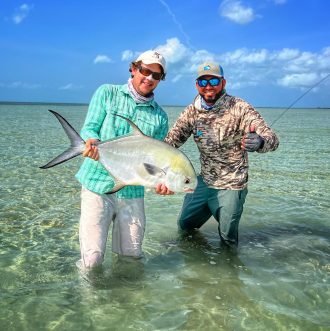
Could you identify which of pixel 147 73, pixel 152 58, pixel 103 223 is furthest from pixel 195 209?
pixel 152 58

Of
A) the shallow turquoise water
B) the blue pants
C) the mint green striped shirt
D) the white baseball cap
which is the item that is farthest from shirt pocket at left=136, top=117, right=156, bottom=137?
the shallow turquoise water

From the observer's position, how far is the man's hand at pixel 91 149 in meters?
3.79

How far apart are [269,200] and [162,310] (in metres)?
4.97

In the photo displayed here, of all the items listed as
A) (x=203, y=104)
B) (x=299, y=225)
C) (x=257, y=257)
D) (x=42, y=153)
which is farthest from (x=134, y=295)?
(x=42, y=153)

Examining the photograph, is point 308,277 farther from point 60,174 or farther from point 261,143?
point 60,174

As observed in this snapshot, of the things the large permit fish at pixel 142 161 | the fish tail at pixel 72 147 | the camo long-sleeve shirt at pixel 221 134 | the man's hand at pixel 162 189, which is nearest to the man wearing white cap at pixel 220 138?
the camo long-sleeve shirt at pixel 221 134

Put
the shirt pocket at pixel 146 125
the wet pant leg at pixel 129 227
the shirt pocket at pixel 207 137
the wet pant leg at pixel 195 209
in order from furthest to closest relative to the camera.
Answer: the wet pant leg at pixel 195 209 < the shirt pocket at pixel 207 137 < the wet pant leg at pixel 129 227 < the shirt pocket at pixel 146 125

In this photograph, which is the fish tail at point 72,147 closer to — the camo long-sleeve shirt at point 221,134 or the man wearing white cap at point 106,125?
the man wearing white cap at point 106,125

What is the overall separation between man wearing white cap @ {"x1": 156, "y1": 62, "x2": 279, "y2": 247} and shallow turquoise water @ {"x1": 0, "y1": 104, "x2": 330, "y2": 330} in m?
0.65

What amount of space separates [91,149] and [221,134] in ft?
6.27

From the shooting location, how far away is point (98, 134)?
13.9 feet

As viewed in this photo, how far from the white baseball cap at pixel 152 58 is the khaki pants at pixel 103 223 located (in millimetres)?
1392

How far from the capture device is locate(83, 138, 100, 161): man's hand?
3794 millimetres

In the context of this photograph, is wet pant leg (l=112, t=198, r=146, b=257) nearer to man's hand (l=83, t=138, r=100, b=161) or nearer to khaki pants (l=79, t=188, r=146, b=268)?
khaki pants (l=79, t=188, r=146, b=268)
